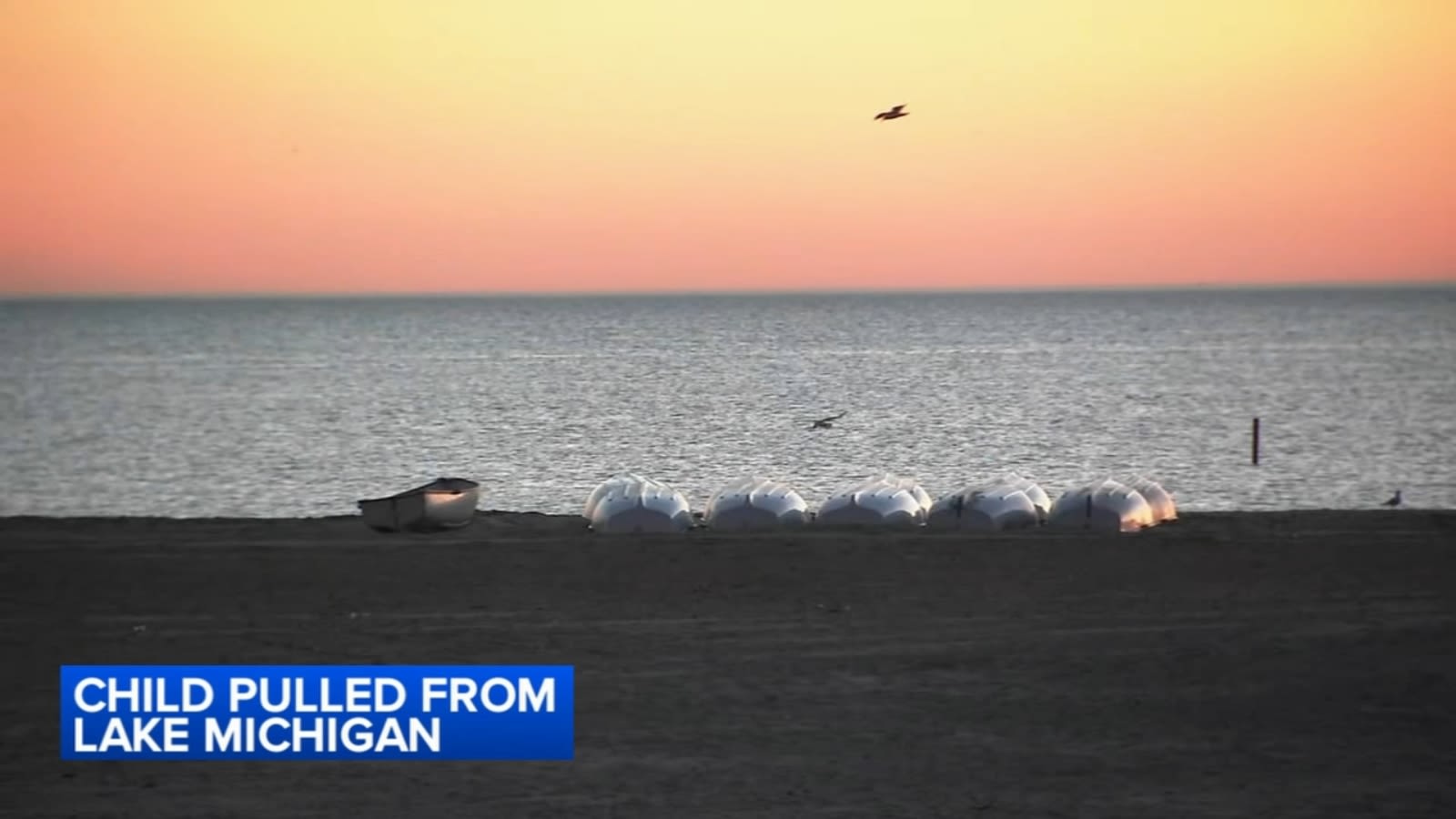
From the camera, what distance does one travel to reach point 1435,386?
13600cm

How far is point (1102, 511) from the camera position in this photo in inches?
1405

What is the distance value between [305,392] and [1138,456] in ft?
241

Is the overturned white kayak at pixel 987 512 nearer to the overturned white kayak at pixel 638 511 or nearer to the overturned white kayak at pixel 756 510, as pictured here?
the overturned white kayak at pixel 756 510

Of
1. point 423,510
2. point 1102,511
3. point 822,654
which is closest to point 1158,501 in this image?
point 1102,511

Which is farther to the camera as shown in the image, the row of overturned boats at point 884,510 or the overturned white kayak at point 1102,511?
the row of overturned boats at point 884,510

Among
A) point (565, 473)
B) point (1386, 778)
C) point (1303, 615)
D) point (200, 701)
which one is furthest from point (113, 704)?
point (565, 473)

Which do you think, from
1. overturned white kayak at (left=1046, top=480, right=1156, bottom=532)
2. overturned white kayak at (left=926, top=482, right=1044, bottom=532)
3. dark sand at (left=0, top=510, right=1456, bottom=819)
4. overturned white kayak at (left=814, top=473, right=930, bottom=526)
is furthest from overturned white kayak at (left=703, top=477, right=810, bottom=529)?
overturned white kayak at (left=1046, top=480, right=1156, bottom=532)

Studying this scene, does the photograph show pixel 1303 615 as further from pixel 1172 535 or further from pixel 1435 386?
pixel 1435 386

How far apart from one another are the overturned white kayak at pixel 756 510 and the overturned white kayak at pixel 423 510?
4760 mm

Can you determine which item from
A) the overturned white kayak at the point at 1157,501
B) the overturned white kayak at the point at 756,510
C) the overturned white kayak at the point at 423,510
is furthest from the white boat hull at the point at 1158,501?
the overturned white kayak at the point at 423,510

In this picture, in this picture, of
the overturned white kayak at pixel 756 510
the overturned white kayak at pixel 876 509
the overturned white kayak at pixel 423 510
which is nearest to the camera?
the overturned white kayak at pixel 423 510

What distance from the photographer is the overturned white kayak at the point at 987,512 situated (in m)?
35.7

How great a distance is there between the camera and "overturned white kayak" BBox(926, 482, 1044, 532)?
117 ft

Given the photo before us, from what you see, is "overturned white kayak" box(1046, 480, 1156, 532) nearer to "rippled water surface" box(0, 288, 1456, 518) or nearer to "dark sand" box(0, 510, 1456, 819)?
"dark sand" box(0, 510, 1456, 819)
